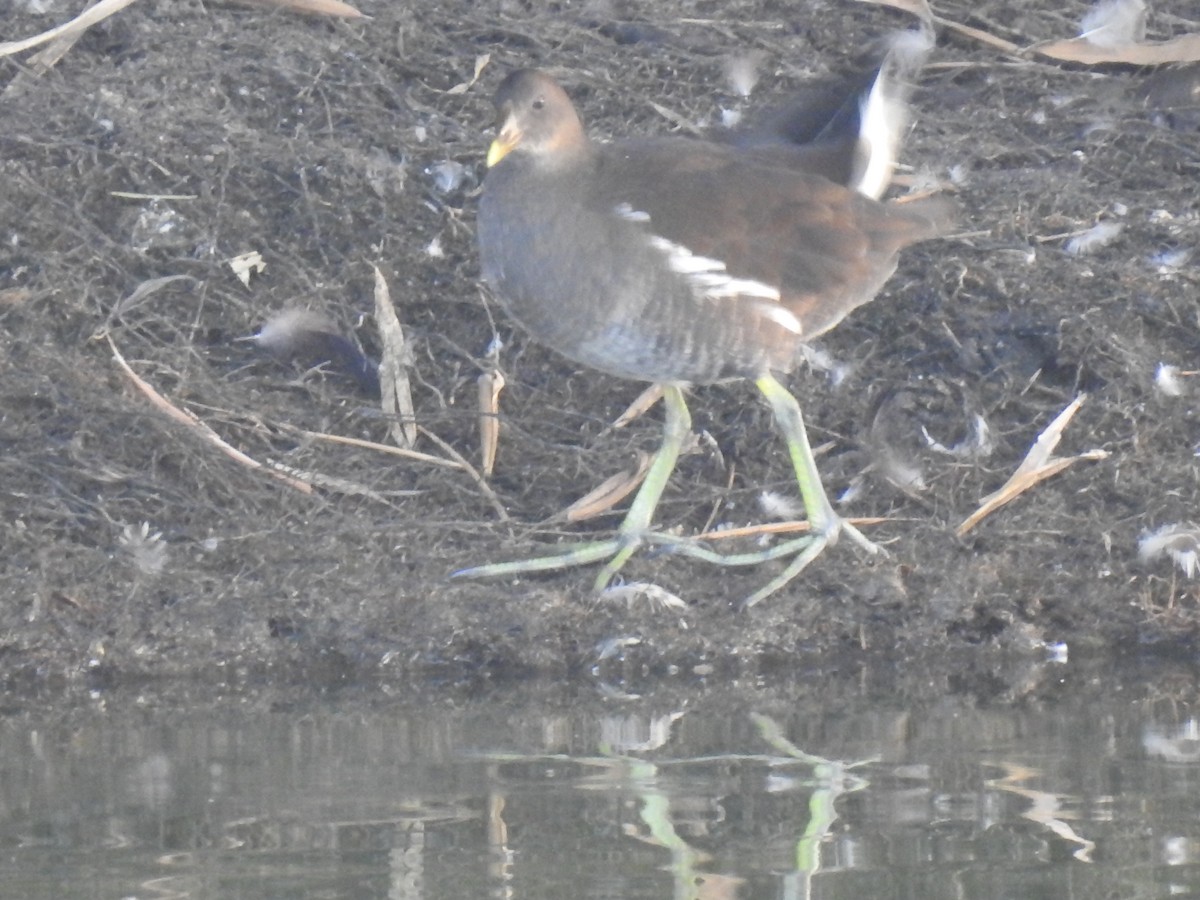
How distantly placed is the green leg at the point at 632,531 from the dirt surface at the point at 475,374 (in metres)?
0.05

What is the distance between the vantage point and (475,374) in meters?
5.69

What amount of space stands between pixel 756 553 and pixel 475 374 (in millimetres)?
1078

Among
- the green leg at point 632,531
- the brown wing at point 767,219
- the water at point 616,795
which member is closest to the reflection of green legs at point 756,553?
the green leg at point 632,531

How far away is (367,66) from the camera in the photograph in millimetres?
6824

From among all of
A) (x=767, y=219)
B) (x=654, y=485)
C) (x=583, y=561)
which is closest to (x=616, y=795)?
(x=583, y=561)

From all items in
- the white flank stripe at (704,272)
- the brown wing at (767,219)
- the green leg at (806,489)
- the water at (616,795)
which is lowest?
Result: the water at (616,795)

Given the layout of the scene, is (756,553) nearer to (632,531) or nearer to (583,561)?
(632,531)

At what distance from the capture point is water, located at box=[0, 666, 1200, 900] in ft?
10.7

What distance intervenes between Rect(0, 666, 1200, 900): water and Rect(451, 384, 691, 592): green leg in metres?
0.47

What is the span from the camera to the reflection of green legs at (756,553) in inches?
195

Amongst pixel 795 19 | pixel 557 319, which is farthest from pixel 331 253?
pixel 795 19

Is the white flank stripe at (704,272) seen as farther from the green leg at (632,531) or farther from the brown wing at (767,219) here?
the green leg at (632,531)

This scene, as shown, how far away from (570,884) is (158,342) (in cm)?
291

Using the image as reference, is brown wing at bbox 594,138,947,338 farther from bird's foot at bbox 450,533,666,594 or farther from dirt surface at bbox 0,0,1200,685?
bird's foot at bbox 450,533,666,594
